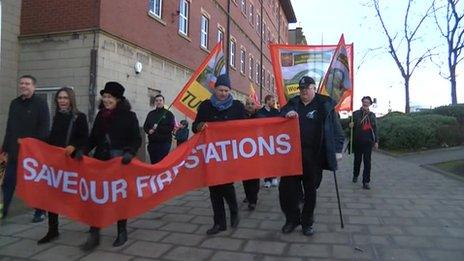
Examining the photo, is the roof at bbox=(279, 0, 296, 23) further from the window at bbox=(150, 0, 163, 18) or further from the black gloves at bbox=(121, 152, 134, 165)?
the black gloves at bbox=(121, 152, 134, 165)

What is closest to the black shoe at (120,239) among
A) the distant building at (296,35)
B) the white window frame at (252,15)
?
the white window frame at (252,15)

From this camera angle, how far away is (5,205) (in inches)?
266

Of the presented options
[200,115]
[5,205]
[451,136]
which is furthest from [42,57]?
[451,136]

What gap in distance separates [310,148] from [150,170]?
2094 millimetres

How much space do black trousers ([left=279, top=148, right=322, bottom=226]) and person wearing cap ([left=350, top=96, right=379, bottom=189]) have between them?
15.0 feet

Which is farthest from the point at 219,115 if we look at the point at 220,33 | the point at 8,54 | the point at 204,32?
the point at 220,33

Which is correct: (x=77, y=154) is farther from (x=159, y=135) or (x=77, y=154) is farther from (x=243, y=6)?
(x=243, y=6)

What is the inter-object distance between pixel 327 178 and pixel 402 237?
266 inches

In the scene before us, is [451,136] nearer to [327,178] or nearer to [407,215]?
[327,178]

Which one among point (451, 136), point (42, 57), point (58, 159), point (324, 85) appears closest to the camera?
point (58, 159)

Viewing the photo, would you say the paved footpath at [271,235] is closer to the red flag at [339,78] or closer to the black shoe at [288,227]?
the black shoe at [288,227]

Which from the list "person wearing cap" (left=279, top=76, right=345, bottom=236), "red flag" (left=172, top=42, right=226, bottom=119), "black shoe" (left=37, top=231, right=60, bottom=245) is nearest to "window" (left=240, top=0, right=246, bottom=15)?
"red flag" (left=172, top=42, right=226, bottom=119)

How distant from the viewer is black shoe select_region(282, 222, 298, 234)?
21.0ft

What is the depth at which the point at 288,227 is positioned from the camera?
6.45 meters
